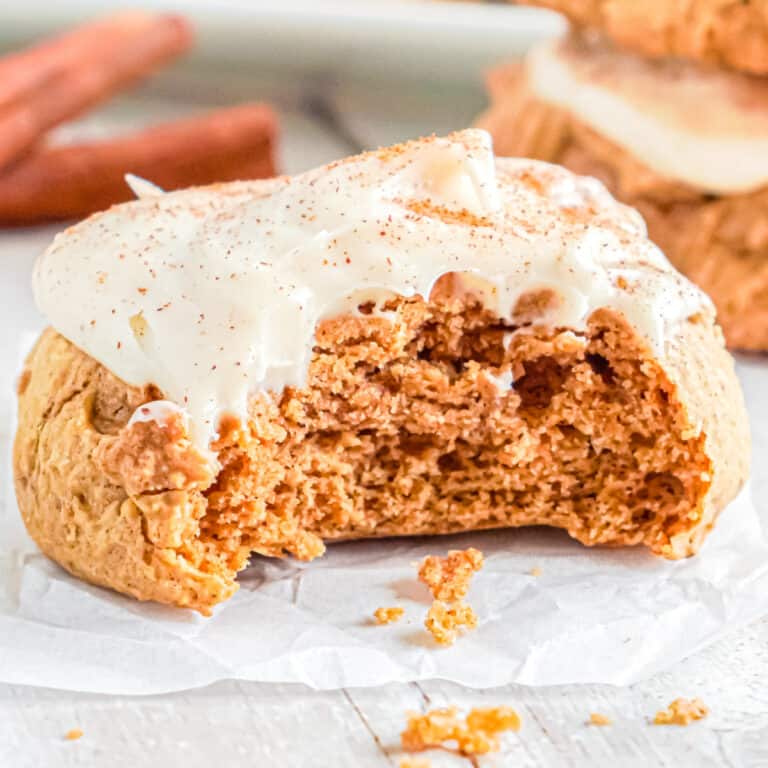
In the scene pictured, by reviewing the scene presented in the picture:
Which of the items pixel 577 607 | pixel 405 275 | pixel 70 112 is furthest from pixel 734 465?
pixel 70 112

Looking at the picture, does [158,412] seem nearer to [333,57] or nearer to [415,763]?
[415,763]

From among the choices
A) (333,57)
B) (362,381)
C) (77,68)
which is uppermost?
(362,381)

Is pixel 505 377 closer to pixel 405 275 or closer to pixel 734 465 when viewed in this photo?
pixel 405 275

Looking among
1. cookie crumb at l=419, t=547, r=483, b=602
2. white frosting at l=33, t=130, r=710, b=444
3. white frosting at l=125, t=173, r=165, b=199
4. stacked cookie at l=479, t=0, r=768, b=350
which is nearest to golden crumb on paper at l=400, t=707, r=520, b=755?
cookie crumb at l=419, t=547, r=483, b=602

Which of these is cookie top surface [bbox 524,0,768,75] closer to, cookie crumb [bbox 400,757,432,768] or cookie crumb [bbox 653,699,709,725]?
cookie crumb [bbox 653,699,709,725]

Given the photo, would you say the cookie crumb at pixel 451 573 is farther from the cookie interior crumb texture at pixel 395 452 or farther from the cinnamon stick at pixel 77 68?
the cinnamon stick at pixel 77 68

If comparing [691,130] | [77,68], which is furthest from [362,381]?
[77,68]
